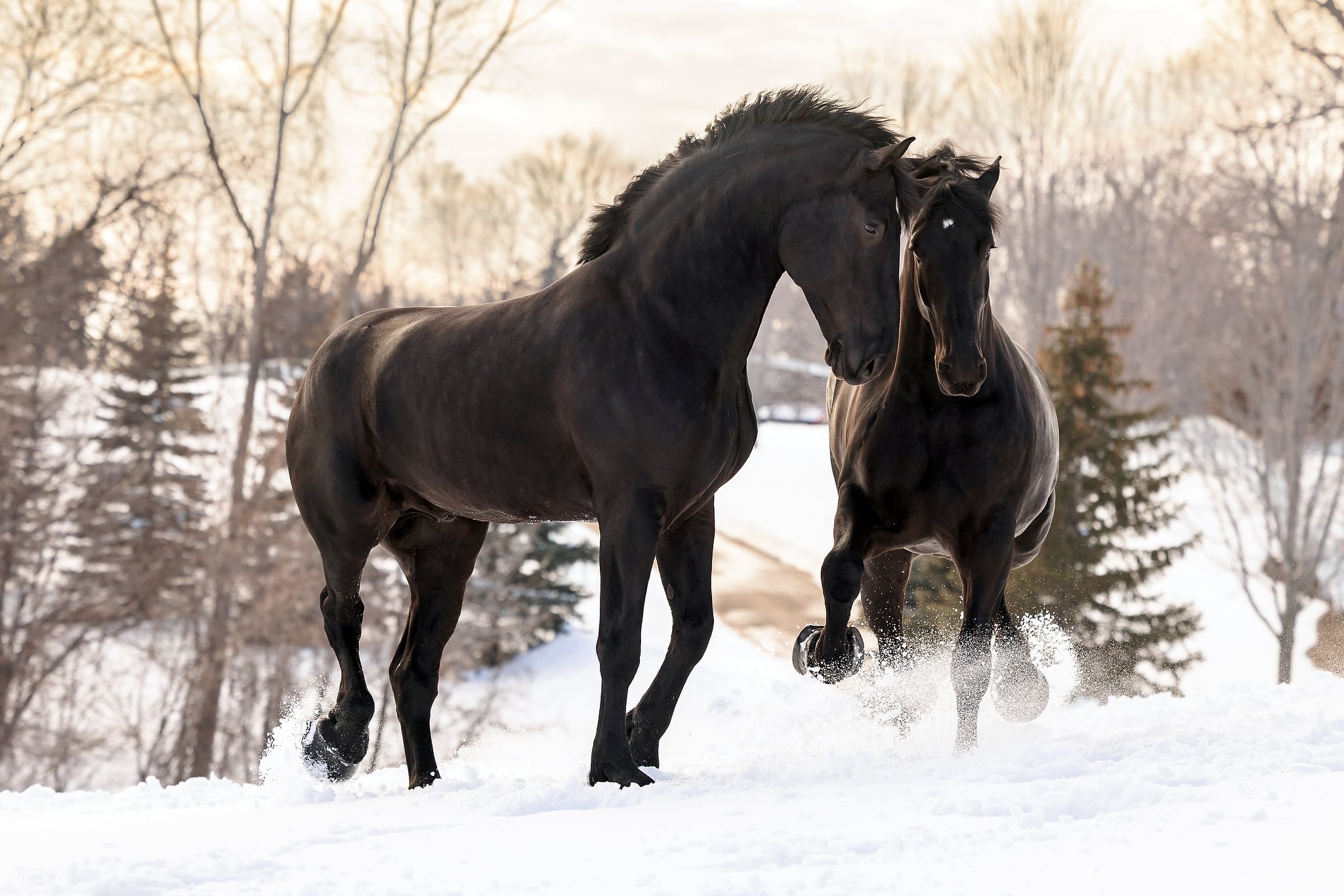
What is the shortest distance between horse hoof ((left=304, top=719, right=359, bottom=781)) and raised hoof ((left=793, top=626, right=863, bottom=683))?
2.02m

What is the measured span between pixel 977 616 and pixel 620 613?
4.66 ft

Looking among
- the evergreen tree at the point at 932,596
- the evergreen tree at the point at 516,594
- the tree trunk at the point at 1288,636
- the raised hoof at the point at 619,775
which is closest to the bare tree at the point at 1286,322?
the tree trunk at the point at 1288,636

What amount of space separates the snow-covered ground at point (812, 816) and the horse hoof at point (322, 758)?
0.25ft

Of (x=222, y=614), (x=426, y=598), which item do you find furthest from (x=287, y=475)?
(x=426, y=598)

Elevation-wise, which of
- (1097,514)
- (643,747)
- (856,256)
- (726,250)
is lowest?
(643,747)

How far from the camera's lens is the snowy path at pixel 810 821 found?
9.01ft

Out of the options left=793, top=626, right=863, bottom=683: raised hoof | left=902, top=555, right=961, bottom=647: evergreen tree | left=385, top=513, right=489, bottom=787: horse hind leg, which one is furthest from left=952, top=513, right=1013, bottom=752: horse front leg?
left=902, top=555, right=961, bottom=647: evergreen tree

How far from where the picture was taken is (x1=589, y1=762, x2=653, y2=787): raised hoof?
4059 mm

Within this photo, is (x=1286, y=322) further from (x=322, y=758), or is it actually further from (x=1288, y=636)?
(x=322, y=758)

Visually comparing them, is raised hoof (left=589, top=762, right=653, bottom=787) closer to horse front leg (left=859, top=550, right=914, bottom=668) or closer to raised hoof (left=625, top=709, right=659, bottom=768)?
raised hoof (left=625, top=709, right=659, bottom=768)

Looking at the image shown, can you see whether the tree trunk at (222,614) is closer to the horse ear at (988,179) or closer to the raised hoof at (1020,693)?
the raised hoof at (1020,693)

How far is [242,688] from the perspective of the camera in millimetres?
16516

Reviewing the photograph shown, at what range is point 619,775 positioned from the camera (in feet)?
13.3

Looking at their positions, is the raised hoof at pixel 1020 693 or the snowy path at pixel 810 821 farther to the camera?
the raised hoof at pixel 1020 693
